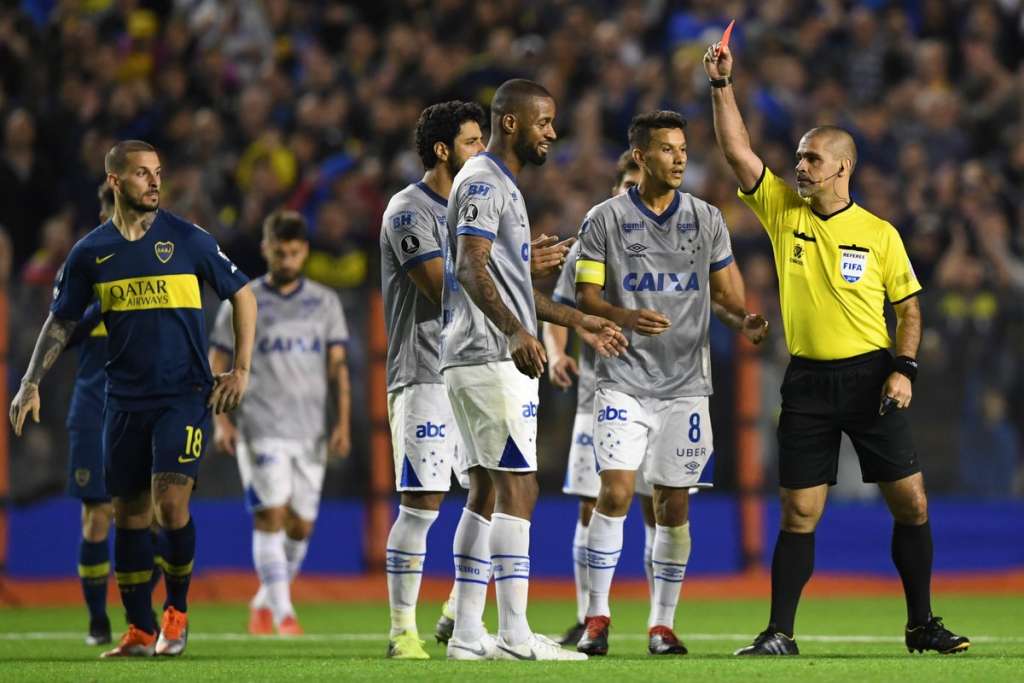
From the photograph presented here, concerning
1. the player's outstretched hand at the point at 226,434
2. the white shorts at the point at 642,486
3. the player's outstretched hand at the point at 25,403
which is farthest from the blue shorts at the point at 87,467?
the white shorts at the point at 642,486

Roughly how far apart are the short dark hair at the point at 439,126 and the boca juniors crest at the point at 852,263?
6.14ft

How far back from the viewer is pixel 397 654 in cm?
797

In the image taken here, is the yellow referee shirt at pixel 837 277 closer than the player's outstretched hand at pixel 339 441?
Yes

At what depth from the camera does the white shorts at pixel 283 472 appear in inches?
Answer: 435

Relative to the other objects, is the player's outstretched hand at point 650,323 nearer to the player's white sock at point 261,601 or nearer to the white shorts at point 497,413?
the white shorts at point 497,413

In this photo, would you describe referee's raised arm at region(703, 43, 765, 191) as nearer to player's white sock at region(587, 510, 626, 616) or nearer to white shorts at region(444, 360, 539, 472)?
white shorts at region(444, 360, 539, 472)

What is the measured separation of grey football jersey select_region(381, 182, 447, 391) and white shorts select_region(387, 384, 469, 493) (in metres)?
0.07

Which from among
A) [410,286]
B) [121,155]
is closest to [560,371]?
[410,286]

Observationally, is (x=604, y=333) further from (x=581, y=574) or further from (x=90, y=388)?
(x=90, y=388)

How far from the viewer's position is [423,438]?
8148 millimetres

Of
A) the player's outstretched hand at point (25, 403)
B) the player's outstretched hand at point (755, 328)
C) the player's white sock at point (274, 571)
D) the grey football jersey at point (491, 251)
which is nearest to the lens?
the grey football jersey at point (491, 251)

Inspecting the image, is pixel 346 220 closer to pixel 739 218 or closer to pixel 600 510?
pixel 739 218

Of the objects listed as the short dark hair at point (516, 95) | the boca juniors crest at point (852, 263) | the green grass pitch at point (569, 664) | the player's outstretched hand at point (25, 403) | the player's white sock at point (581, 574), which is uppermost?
the short dark hair at point (516, 95)

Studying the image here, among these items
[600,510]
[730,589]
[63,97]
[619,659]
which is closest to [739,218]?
[730,589]
